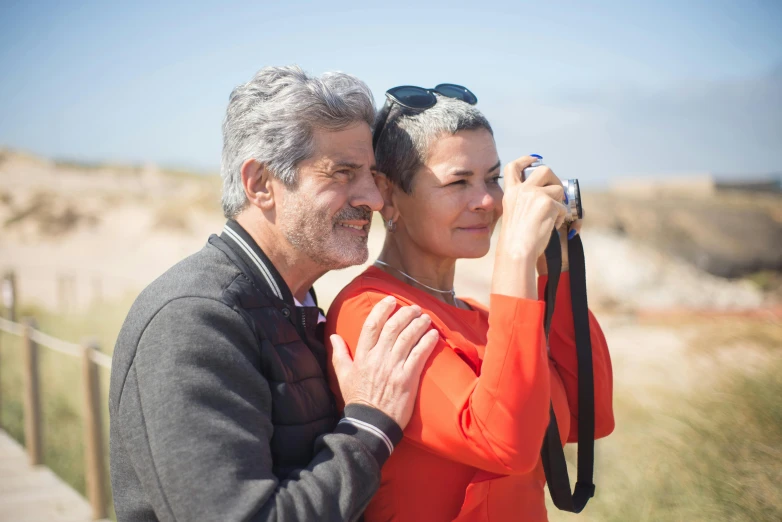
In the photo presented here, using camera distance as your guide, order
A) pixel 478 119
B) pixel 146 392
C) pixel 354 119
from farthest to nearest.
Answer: pixel 478 119 < pixel 354 119 < pixel 146 392

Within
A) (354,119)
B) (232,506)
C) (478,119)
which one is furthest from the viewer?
(478,119)

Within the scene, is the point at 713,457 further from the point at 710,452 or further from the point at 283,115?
the point at 283,115

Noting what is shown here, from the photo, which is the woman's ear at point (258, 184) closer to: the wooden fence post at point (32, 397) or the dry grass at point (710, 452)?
the dry grass at point (710, 452)

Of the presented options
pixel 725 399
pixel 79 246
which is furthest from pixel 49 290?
pixel 725 399

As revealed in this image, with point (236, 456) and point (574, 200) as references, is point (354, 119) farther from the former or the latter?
point (236, 456)

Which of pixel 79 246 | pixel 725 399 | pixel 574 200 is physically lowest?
pixel 79 246

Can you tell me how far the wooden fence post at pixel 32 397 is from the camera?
6.21 meters

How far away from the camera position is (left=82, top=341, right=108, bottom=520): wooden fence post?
511 cm

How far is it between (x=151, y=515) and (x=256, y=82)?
4.44 ft

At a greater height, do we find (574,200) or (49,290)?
(574,200)

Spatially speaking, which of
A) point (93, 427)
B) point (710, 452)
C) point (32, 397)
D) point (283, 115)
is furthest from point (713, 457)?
point (32, 397)

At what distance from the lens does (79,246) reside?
29891mm

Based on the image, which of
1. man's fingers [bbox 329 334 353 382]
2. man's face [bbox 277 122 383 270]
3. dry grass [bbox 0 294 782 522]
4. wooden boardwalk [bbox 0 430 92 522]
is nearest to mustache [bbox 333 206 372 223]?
man's face [bbox 277 122 383 270]

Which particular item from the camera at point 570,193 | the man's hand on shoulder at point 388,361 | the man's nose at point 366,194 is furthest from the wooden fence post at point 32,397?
the camera at point 570,193
